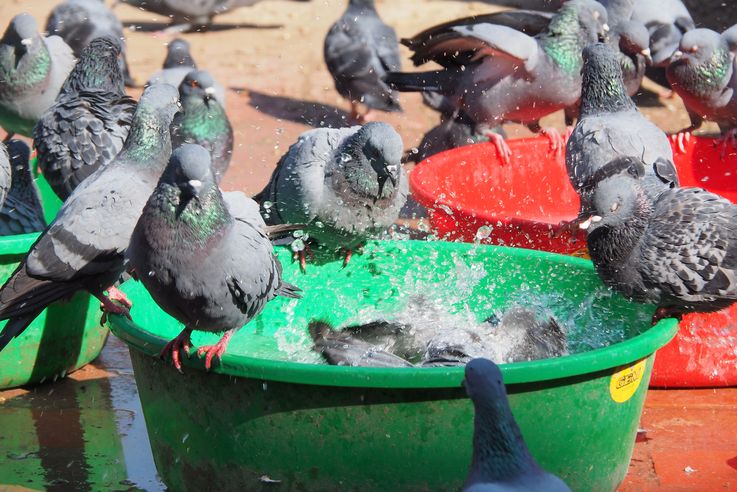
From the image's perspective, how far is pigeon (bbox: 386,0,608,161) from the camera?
22.1 feet

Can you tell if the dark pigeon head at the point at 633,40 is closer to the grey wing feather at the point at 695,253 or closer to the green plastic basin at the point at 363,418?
the grey wing feather at the point at 695,253

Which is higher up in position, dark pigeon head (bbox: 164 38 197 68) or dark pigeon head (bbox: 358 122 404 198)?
dark pigeon head (bbox: 358 122 404 198)

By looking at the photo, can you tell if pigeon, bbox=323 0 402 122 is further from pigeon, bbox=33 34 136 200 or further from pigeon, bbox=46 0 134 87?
pigeon, bbox=33 34 136 200

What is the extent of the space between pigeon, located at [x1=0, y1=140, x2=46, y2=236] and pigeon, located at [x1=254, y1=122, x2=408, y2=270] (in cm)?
129

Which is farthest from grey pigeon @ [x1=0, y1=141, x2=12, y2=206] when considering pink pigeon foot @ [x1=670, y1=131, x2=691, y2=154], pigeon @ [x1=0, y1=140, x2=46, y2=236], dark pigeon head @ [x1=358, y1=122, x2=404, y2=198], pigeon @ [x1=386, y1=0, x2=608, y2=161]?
pink pigeon foot @ [x1=670, y1=131, x2=691, y2=154]

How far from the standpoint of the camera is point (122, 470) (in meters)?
3.97

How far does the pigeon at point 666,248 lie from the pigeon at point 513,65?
8.57 feet

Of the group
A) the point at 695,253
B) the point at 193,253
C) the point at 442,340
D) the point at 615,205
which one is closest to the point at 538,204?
the point at 615,205

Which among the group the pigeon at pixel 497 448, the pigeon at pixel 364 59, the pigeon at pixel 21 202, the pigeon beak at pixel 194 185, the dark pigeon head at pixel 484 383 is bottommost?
the pigeon at pixel 364 59

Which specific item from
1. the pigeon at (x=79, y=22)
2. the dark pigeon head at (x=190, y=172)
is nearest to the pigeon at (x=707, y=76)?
the dark pigeon head at (x=190, y=172)

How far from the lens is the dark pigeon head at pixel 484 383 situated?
8.53 feet

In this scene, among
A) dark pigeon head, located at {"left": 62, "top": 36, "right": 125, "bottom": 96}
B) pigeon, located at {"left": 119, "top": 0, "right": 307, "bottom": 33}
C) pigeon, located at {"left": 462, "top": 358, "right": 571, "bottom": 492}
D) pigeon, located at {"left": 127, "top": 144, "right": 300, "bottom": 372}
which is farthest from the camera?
pigeon, located at {"left": 119, "top": 0, "right": 307, "bottom": 33}

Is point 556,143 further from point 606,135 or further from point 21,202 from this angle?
point 21,202

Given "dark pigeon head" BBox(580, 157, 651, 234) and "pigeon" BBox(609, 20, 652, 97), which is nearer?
"dark pigeon head" BBox(580, 157, 651, 234)
